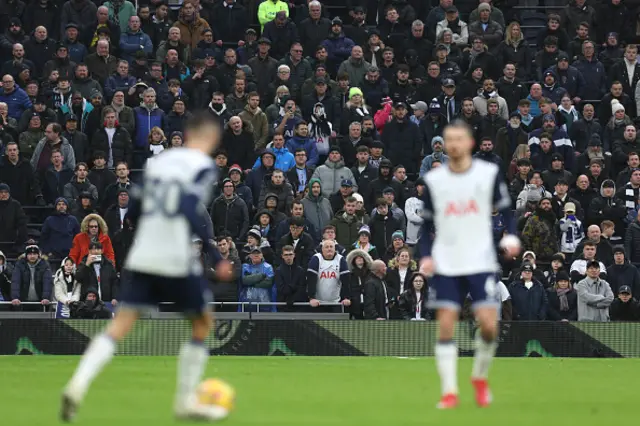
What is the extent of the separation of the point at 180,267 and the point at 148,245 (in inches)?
10.9

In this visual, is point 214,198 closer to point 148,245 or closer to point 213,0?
point 213,0

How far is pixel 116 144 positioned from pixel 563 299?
27.4ft

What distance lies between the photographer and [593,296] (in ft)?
71.2

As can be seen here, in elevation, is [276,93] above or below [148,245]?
above

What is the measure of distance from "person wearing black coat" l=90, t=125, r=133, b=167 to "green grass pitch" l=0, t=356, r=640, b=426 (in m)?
6.76

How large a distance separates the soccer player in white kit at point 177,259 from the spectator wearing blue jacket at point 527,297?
1230 centimetres

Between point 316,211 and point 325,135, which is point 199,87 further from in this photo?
point 316,211

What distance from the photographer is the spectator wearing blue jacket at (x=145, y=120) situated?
2517 centimetres

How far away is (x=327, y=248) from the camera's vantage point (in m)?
21.7

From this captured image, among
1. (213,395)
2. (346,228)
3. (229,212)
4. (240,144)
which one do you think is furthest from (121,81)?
(213,395)

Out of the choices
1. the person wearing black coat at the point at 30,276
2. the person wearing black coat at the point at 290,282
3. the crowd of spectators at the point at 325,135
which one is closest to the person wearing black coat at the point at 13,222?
the crowd of spectators at the point at 325,135

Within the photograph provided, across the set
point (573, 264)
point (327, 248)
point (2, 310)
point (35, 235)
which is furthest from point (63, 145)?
point (573, 264)

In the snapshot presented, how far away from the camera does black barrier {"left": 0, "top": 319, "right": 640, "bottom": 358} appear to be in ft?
65.5

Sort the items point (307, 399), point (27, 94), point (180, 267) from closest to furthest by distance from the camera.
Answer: point (180, 267) < point (307, 399) < point (27, 94)
